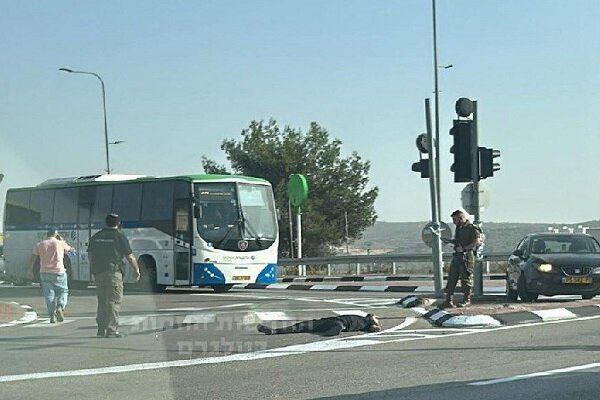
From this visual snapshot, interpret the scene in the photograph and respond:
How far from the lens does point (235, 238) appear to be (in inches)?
1076

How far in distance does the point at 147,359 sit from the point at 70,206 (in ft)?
63.1

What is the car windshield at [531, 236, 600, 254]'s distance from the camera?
2080 centimetres

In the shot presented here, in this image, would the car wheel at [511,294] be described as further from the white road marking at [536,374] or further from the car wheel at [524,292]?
the white road marking at [536,374]

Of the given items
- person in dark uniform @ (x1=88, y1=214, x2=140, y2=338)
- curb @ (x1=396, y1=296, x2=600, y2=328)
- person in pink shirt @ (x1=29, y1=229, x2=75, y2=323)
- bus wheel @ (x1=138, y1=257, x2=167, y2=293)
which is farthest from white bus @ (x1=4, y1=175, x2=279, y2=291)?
person in dark uniform @ (x1=88, y1=214, x2=140, y2=338)

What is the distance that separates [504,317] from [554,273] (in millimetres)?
3459

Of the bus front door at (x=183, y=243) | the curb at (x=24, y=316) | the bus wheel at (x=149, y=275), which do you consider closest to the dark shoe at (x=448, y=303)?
the curb at (x=24, y=316)

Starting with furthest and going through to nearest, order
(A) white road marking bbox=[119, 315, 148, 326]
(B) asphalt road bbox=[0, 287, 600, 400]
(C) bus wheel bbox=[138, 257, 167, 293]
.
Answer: (C) bus wheel bbox=[138, 257, 167, 293], (A) white road marking bbox=[119, 315, 148, 326], (B) asphalt road bbox=[0, 287, 600, 400]

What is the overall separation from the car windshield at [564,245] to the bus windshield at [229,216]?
904cm

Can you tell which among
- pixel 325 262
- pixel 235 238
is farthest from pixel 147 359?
pixel 325 262

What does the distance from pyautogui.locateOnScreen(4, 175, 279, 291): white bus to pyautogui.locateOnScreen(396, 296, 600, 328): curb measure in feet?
31.3

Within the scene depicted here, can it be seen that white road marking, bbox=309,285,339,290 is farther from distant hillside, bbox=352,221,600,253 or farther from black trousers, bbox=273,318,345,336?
distant hillside, bbox=352,221,600,253

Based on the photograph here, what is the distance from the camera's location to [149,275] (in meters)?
28.2

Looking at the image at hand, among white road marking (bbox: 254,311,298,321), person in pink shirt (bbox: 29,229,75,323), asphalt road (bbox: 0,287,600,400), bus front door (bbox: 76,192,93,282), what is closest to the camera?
asphalt road (bbox: 0,287,600,400)

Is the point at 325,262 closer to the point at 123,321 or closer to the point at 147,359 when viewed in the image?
the point at 123,321
